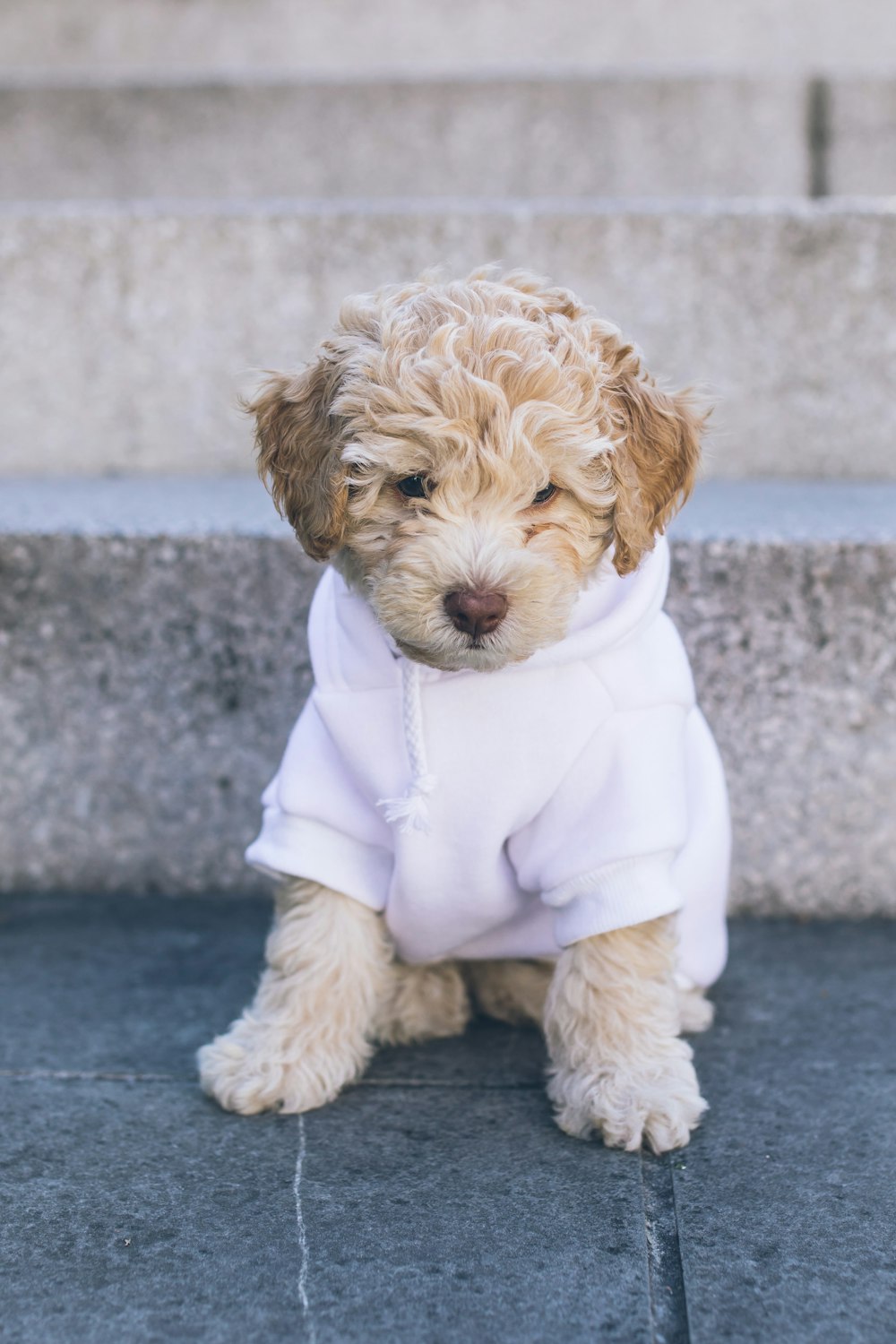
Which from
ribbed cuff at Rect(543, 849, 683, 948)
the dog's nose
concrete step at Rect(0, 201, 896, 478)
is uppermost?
concrete step at Rect(0, 201, 896, 478)

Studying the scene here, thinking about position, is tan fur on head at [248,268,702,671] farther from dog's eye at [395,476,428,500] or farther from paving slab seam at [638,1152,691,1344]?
paving slab seam at [638,1152,691,1344]

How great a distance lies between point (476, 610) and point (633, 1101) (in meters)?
1.03

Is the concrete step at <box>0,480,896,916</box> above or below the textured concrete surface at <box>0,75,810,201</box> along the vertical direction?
below

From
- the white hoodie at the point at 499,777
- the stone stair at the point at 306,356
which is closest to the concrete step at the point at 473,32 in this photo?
the stone stair at the point at 306,356

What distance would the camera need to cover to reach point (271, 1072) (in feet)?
9.21

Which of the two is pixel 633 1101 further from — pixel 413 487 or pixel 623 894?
pixel 413 487

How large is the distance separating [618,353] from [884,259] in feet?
7.24

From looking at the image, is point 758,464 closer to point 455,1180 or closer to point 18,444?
point 18,444

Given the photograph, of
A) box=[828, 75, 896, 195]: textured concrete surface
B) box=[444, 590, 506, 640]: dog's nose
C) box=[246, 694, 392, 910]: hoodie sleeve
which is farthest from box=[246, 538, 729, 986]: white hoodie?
box=[828, 75, 896, 195]: textured concrete surface

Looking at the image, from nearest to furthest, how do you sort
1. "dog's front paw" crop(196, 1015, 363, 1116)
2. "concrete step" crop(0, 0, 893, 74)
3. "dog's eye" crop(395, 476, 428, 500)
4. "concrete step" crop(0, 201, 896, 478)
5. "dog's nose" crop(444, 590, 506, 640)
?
"dog's nose" crop(444, 590, 506, 640), "dog's eye" crop(395, 476, 428, 500), "dog's front paw" crop(196, 1015, 363, 1116), "concrete step" crop(0, 201, 896, 478), "concrete step" crop(0, 0, 893, 74)

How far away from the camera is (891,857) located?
3650 millimetres

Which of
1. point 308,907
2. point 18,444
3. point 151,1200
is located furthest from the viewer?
point 18,444

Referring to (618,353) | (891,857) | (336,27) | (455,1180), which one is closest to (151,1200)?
(455,1180)

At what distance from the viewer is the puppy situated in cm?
248
